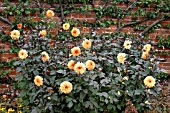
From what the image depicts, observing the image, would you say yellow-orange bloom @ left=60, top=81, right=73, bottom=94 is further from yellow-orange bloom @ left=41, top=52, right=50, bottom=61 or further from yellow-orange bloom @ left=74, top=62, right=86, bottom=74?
yellow-orange bloom @ left=41, top=52, right=50, bottom=61

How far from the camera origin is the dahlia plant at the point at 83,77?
2783mm

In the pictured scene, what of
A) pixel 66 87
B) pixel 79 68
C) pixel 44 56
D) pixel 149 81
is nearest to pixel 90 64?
pixel 79 68

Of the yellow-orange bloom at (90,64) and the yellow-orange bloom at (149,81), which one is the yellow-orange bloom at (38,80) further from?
the yellow-orange bloom at (149,81)

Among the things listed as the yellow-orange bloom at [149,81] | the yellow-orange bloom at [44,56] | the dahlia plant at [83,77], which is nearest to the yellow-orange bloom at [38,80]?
the dahlia plant at [83,77]

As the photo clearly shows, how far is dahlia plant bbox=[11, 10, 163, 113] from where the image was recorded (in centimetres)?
278

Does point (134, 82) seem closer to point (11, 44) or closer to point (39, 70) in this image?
point (39, 70)

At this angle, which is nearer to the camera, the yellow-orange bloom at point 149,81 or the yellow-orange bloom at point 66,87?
the yellow-orange bloom at point 66,87

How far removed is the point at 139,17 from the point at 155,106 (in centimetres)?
155

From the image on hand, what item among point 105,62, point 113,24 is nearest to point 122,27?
point 113,24

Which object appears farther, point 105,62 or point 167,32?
point 167,32

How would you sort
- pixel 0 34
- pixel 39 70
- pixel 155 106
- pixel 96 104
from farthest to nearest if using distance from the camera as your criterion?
pixel 0 34 → pixel 155 106 → pixel 39 70 → pixel 96 104

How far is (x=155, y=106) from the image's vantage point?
3.28 metres

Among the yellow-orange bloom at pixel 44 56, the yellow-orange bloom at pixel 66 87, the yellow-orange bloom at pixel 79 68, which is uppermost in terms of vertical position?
the yellow-orange bloom at pixel 44 56

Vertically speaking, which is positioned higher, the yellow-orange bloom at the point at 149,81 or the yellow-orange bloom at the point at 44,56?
the yellow-orange bloom at the point at 44,56
